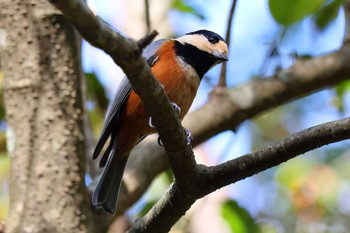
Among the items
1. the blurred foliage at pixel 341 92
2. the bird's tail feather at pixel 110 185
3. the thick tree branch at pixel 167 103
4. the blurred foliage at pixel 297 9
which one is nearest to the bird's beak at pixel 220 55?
the thick tree branch at pixel 167 103

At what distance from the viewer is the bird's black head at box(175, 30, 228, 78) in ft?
12.2

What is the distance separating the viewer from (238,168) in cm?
233

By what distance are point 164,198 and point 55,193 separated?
2.40ft

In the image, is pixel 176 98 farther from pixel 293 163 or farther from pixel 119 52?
pixel 293 163

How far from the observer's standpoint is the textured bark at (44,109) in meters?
3.09

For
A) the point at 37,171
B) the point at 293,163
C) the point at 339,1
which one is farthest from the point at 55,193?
the point at 293,163

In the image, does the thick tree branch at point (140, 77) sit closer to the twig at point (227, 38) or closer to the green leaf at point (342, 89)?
the twig at point (227, 38)

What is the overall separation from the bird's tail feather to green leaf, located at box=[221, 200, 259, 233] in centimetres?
58

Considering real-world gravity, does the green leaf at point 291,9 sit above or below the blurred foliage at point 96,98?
above

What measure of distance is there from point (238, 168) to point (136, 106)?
116 cm

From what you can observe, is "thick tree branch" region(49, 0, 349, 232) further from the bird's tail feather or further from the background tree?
the bird's tail feather

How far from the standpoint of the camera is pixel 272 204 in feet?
23.6

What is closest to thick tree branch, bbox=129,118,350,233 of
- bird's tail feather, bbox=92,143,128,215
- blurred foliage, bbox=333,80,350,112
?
bird's tail feather, bbox=92,143,128,215

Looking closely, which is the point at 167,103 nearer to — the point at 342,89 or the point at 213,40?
the point at 213,40
